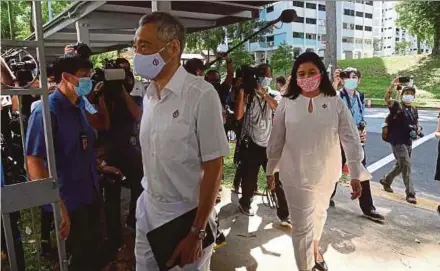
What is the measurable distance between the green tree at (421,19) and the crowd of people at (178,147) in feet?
75.5

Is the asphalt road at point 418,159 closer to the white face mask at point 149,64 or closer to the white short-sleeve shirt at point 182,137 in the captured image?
the white short-sleeve shirt at point 182,137

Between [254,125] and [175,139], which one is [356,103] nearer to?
[254,125]

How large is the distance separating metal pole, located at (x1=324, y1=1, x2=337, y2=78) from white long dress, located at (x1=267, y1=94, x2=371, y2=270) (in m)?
8.66

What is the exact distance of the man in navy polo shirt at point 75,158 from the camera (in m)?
2.36

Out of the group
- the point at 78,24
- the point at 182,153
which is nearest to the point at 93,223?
the point at 182,153

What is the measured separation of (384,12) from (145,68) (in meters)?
71.3

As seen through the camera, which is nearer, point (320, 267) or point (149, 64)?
point (149, 64)

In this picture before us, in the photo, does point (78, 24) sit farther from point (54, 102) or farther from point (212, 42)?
point (212, 42)

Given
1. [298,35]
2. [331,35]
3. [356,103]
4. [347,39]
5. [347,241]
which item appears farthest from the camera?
[347,39]

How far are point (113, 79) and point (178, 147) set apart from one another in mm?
1658

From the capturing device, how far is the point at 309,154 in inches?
105

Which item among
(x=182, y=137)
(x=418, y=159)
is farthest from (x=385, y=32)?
(x=182, y=137)

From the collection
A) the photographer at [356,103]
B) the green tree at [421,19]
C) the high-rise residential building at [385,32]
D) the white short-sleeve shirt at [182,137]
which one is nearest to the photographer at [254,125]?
the photographer at [356,103]

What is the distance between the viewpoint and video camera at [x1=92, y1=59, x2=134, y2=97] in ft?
10.0
